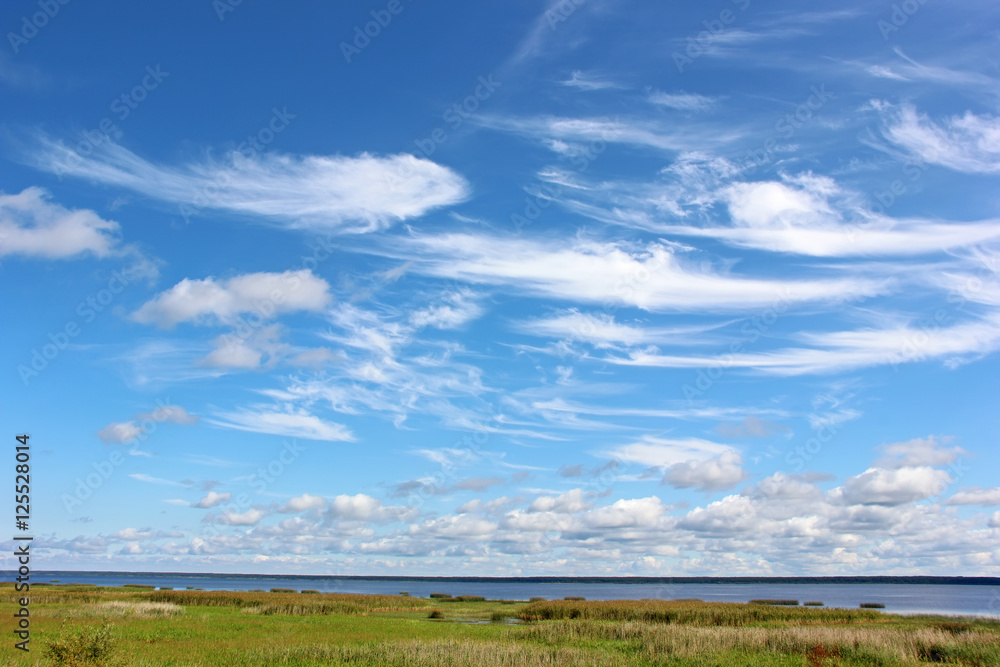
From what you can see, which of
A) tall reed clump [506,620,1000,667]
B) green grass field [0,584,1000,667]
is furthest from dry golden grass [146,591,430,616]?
tall reed clump [506,620,1000,667]

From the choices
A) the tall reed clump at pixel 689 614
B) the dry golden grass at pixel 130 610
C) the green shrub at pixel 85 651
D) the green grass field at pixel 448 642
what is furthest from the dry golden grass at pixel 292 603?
the green shrub at pixel 85 651

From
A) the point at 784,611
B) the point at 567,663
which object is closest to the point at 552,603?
the point at 784,611

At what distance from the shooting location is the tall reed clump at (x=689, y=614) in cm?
5631

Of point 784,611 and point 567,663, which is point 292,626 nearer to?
point 567,663

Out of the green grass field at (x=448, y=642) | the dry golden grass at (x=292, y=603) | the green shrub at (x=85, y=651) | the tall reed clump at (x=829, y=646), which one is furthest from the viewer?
the dry golden grass at (x=292, y=603)

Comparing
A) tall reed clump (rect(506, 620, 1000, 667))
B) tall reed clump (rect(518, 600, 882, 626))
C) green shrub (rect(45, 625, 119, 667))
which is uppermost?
green shrub (rect(45, 625, 119, 667))

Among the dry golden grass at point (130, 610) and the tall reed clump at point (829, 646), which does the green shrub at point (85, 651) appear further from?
the dry golden grass at point (130, 610)

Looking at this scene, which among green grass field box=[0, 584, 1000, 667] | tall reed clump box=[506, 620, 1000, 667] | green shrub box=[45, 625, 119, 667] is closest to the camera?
green shrub box=[45, 625, 119, 667]

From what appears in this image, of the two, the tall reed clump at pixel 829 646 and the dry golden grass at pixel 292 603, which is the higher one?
the tall reed clump at pixel 829 646

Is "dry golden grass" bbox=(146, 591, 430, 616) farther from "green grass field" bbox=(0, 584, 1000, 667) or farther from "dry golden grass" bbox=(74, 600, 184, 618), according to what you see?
"dry golden grass" bbox=(74, 600, 184, 618)

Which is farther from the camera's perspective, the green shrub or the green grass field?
the green grass field

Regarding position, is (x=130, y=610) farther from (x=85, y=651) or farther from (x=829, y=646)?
(x=829, y=646)

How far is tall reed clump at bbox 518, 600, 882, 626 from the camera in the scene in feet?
185

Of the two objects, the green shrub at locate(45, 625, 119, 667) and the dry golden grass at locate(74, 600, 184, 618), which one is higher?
the green shrub at locate(45, 625, 119, 667)
